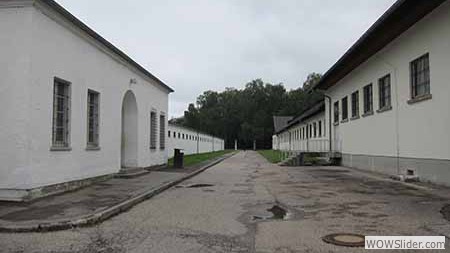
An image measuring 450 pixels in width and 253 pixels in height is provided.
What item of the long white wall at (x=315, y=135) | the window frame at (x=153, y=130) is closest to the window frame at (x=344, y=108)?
the long white wall at (x=315, y=135)

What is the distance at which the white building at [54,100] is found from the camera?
10477mm

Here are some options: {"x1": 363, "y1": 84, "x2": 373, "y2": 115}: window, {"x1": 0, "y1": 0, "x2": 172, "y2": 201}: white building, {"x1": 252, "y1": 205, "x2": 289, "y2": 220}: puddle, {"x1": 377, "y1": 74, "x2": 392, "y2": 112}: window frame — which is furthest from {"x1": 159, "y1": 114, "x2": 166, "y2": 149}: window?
{"x1": 252, "y1": 205, "x2": 289, "y2": 220}: puddle

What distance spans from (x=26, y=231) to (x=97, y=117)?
795 centimetres

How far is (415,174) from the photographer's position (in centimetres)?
1519

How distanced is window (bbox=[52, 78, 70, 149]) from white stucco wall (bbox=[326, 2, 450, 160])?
1062 cm

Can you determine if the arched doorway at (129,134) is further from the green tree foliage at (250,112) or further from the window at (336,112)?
the green tree foliage at (250,112)

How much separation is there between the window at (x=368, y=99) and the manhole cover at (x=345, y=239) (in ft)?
46.8

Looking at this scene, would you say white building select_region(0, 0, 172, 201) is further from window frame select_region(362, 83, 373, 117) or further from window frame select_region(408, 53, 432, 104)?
window frame select_region(362, 83, 373, 117)

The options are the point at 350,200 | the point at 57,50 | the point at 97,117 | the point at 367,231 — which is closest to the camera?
the point at 367,231

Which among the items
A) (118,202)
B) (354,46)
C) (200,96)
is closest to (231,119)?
(200,96)

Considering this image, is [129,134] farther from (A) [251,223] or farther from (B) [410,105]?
(A) [251,223]

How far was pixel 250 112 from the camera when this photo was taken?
4604 inches

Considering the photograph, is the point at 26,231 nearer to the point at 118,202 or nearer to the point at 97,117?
the point at 118,202

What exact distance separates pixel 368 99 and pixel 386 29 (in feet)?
21.4
